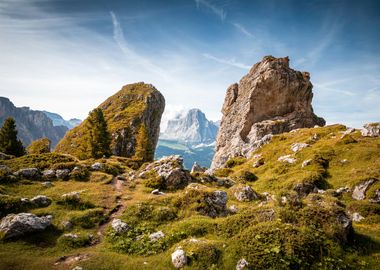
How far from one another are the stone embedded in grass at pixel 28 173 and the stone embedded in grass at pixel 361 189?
46318 mm

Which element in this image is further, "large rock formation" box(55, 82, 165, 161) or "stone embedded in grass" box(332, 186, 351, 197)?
"large rock formation" box(55, 82, 165, 161)

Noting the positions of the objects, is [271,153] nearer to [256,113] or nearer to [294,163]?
[294,163]

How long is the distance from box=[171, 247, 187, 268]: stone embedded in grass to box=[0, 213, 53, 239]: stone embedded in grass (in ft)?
39.1

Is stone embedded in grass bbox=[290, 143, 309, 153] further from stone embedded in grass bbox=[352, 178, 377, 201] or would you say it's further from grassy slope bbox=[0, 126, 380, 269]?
stone embedded in grass bbox=[352, 178, 377, 201]

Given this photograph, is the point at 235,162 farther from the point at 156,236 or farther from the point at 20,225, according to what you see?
the point at 20,225

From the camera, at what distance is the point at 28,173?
34.5m

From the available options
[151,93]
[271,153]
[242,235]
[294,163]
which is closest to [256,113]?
[271,153]

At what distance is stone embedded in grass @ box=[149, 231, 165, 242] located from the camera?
19.1 m

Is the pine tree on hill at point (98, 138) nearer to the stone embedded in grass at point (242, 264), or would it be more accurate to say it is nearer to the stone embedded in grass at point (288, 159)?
the stone embedded in grass at point (288, 159)

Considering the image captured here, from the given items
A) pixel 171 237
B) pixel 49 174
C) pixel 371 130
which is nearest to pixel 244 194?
pixel 171 237

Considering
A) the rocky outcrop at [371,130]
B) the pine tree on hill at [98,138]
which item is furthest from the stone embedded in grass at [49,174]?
the rocky outcrop at [371,130]

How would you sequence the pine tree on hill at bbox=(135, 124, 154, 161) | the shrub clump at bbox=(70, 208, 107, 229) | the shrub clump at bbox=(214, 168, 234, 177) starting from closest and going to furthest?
the shrub clump at bbox=(70, 208, 107, 229)
the shrub clump at bbox=(214, 168, 234, 177)
the pine tree on hill at bbox=(135, 124, 154, 161)

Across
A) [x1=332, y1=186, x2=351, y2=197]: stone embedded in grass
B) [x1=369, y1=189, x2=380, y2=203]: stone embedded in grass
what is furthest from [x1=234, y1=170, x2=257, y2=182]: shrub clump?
[x1=369, y1=189, x2=380, y2=203]: stone embedded in grass

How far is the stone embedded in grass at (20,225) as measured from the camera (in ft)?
59.3
